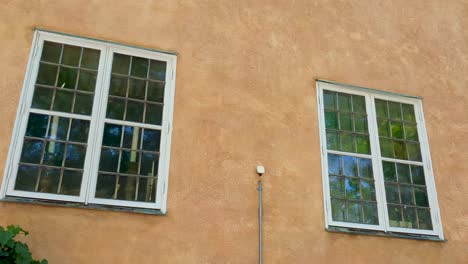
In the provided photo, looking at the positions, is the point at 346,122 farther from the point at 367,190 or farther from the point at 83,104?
the point at 83,104

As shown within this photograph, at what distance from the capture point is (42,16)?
6.65 meters

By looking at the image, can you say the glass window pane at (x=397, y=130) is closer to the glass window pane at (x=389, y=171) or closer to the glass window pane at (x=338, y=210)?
the glass window pane at (x=389, y=171)

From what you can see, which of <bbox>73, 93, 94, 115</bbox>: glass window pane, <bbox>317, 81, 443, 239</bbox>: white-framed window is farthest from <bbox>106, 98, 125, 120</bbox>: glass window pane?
<bbox>317, 81, 443, 239</bbox>: white-framed window

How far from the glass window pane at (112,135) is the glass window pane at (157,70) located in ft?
2.97

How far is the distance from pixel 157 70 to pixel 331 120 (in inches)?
104

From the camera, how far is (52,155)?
6008mm

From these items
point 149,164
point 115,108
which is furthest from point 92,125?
point 149,164

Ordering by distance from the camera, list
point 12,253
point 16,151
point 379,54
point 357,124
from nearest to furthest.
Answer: point 12,253, point 16,151, point 357,124, point 379,54

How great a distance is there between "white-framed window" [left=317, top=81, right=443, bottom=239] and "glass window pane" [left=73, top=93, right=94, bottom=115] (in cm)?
321

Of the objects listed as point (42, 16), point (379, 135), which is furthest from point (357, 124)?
point (42, 16)

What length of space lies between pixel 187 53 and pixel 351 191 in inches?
118

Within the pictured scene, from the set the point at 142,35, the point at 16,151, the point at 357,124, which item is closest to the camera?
the point at 16,151

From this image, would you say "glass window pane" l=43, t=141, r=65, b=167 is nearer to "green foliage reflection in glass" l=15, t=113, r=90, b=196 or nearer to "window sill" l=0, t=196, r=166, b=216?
"green foliage reflection in glass" l=15, t=113, r=90, b=196

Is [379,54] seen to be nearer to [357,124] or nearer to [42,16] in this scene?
[357,124]
